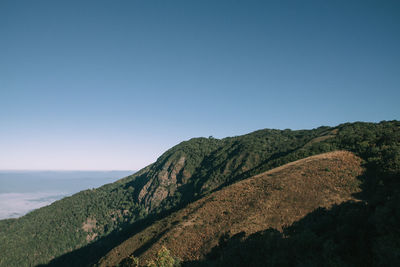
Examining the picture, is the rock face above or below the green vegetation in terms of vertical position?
below

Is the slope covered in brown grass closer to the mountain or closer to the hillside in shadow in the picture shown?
the hillside in shadow

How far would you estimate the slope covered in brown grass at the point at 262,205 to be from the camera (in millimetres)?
35000

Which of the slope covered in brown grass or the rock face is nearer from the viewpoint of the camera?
the slope covered in brown grass

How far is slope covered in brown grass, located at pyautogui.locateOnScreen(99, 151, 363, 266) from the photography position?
35000 millimetres

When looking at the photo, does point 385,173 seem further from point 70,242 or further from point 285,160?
point 70,242

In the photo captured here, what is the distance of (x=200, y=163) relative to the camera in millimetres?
163125

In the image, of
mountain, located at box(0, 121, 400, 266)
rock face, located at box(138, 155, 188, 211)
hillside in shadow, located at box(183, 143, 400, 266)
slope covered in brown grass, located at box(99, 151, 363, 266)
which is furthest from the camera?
rock face, located at box(138, 155, 188, 211)

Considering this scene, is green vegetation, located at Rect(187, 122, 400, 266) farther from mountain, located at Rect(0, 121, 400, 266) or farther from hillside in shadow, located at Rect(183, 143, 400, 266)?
mountain, located at Rect(0, 121, 400, 266)

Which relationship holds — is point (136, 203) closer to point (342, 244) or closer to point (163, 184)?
point (163, 184)

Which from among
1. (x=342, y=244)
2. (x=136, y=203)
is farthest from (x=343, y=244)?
(x=136, y=203)

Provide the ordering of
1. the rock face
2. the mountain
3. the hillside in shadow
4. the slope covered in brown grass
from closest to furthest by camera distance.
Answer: the hillside in shadow → the slope covered in brown grass → the mountain → the rock face

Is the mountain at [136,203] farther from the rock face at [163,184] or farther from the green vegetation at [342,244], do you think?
the green vegetation at [342,244]

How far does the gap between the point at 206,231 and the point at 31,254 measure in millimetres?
158257

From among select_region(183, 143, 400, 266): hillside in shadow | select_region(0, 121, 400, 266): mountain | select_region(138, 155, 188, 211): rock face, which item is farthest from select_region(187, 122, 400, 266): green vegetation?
select_region(138, 155, 188, 211): rock face
